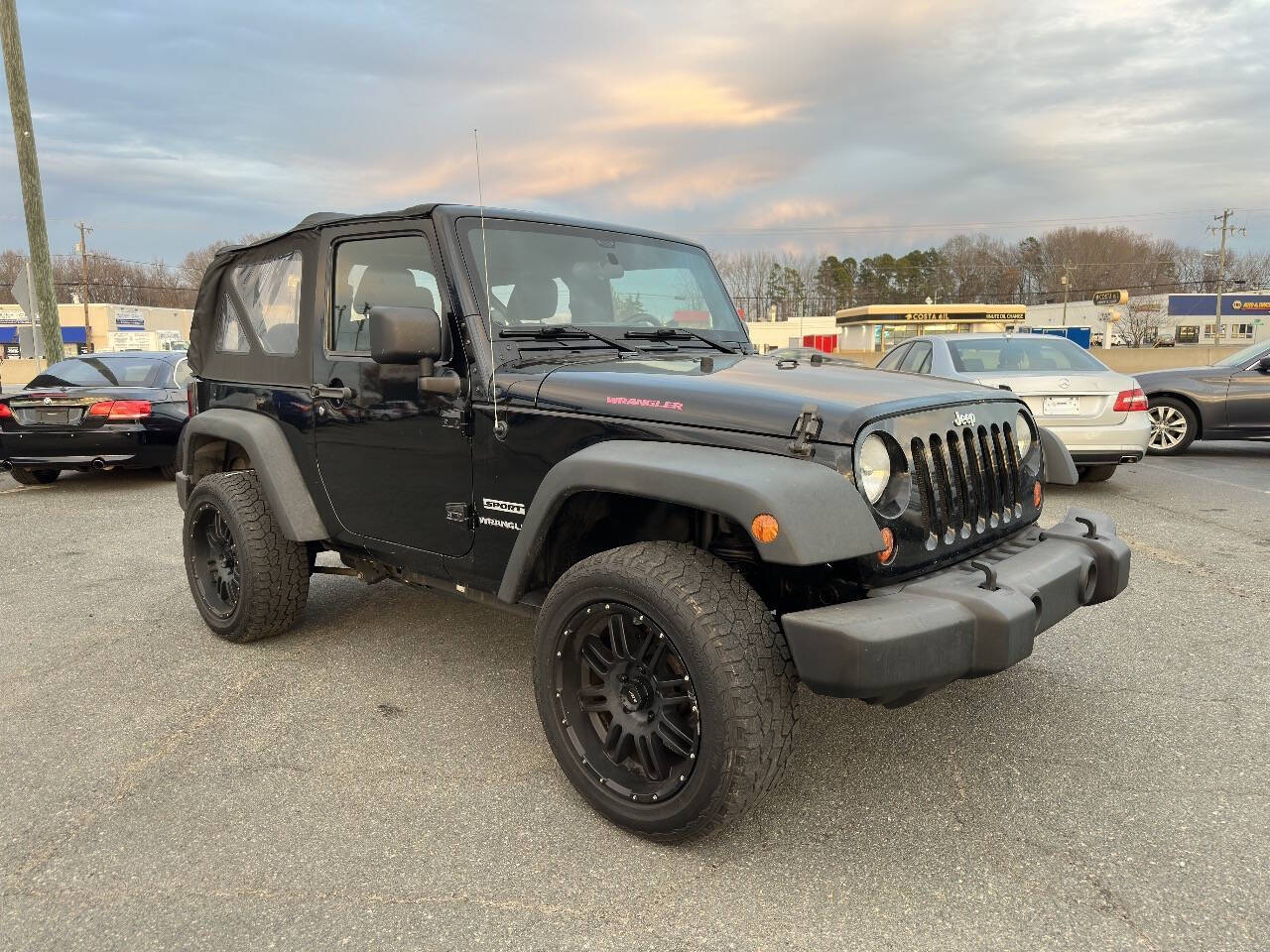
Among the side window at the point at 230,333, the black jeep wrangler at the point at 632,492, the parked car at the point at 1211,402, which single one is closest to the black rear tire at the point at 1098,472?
the parked car at the point at 1211,402

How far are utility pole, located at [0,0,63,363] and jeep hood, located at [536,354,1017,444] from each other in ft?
41.8

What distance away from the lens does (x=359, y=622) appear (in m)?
4.65

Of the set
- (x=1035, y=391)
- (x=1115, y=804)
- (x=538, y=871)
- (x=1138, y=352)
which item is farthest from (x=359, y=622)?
(x=1138, y=352)

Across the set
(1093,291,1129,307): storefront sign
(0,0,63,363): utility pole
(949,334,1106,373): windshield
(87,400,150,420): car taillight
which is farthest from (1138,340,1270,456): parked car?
(1093,291,1129,307): storefront sign

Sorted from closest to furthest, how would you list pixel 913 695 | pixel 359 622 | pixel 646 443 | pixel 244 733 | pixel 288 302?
pixel 913 695 → pixel 646 443 → pixel 244 733 → pixel 288 302 → pixel 359 622

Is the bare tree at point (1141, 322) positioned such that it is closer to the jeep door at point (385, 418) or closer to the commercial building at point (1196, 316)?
the commercial building at point (1196, 316)

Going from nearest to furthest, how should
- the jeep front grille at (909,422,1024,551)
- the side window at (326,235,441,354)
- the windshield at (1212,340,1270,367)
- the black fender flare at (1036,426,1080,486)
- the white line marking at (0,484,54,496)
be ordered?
the jeep front grille at (909,422,1024,551) < the side window at (326,235,441,354) < the black fender flare at (1036,426,1080,486) < the white line marking at (0,484,54,496) < the windshield at (1212,340,1270,367)

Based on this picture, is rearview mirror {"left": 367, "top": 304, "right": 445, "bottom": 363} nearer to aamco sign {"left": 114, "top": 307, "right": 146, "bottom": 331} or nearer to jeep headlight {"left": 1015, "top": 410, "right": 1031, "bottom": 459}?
jeep headlight {"left": 1015, "top": 410, "right": 1031, "bottom": 459}

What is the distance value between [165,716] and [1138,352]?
1665 inches

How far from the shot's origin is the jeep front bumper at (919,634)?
219cm

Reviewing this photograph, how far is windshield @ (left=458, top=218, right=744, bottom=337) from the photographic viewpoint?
3.30 meters

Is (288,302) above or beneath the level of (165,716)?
above

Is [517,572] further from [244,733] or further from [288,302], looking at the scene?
[288,302]

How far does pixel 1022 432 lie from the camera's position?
3316 mm
